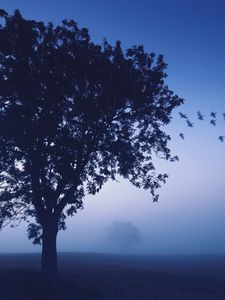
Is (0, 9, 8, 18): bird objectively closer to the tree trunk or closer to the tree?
the tree

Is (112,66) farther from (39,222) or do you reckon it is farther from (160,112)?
(39,222)

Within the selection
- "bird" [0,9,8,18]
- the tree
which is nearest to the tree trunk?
the tree

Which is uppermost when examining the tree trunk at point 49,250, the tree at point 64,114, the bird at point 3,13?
the bird at point 3,13

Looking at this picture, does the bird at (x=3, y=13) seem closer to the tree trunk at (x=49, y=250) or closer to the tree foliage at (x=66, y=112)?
the tree foliage at (x=66, y=112)

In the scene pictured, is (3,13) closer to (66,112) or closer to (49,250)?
(66,112)

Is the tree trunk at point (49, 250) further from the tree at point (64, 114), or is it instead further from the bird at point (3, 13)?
the bird at point (3, 13)

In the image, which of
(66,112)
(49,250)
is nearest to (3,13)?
(66,112)

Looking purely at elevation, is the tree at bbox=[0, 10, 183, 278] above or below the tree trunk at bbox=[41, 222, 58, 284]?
above

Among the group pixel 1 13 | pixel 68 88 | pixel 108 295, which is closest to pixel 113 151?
pixel 68 88

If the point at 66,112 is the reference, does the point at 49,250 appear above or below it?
below

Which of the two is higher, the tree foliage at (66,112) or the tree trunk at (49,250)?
the tree foliage at (66,112)

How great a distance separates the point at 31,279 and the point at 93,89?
499 inches

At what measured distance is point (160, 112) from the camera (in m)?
25.2

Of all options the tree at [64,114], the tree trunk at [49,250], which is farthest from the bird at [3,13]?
the tree trunk at [49,250]
